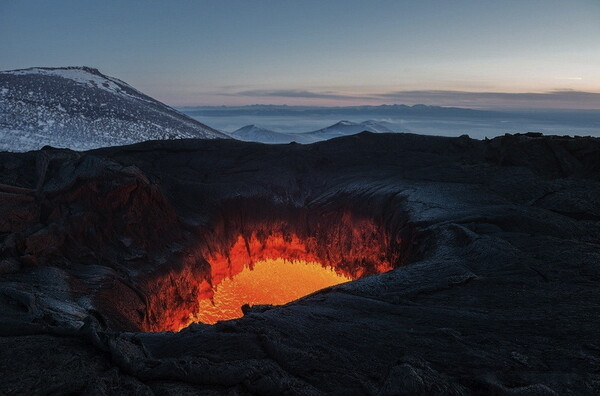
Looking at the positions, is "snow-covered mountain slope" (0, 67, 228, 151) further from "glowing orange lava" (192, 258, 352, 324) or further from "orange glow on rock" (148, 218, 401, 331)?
"glowing orange lava" (192, 258, 352, 324)

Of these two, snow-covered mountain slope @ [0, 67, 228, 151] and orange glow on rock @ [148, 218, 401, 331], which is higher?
snow-covered mountain slope @ [0, 67, 228, 151]

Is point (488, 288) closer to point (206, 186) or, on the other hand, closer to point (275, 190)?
point (275, 190)

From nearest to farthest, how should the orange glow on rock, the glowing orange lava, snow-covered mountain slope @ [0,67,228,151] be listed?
1. the orange glow on rock
2. the glowing orange lava
3. snow-covered mountain slope @ [0,67,228,151]

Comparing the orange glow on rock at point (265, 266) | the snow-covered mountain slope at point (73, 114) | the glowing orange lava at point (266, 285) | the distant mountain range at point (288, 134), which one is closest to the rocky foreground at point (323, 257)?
the orange glow on rock at point (265, 266)

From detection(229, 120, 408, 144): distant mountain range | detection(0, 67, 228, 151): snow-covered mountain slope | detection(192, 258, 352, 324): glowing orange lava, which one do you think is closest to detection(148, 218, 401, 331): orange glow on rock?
detection(192, 258, 352, 324): glowing orange lava

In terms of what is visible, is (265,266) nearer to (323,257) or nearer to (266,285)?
(266,285)

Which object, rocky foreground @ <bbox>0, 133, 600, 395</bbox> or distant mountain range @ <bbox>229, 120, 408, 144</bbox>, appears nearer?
rocky foreground @ <bbox>0, 133, 600, 395</bbox>

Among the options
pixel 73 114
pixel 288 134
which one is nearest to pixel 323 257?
pixel 73 114

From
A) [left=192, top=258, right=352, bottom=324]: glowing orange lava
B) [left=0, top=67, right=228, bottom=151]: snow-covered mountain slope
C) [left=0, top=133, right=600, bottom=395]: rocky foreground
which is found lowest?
[left=192, top=258, right=352, bottom=324]: glowing orange lava
